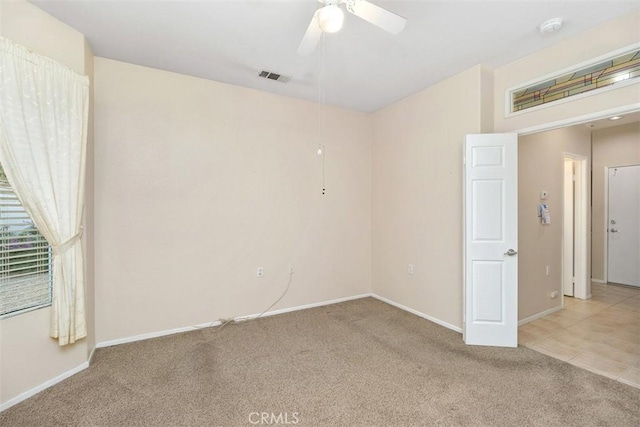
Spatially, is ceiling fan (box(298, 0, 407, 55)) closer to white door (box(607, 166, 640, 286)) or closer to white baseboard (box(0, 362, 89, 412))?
white baseboard (box(0, 362, 89, 412))

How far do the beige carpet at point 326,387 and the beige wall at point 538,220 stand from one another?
107 cm

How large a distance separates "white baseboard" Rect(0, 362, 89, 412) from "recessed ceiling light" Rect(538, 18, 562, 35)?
15.7 feet

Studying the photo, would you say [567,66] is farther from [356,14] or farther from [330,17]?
[330,17]

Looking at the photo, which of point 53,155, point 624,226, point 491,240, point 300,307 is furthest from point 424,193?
point 624,226

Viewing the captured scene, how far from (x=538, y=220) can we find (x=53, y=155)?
4973 millimetres

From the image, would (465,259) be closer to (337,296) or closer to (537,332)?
(537,332)

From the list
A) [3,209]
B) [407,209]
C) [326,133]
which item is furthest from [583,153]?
[3,209]

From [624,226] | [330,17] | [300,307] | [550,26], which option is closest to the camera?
[330,17]

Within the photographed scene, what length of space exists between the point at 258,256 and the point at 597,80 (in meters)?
3.77

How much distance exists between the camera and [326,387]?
219 cm

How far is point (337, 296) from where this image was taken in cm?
423

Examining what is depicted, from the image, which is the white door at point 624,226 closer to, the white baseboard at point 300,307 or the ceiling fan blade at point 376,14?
the white baseboard at point 300,307
